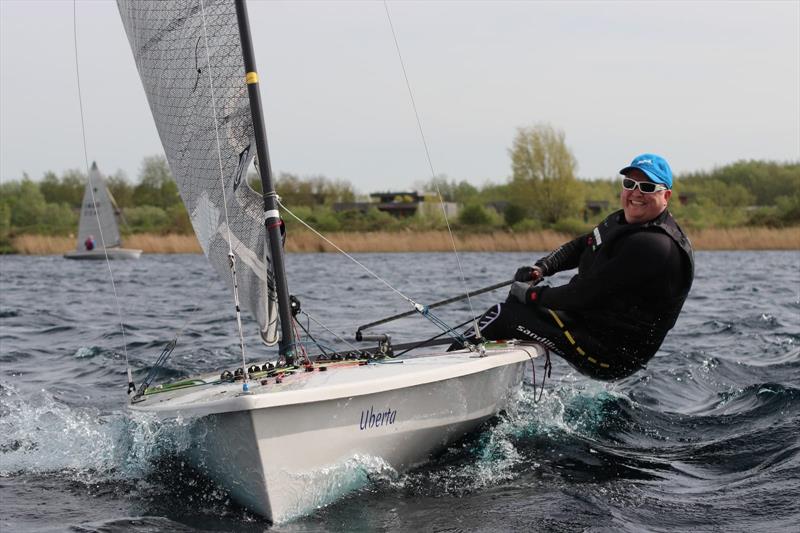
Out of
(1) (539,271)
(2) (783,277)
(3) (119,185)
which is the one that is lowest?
(2) (783,277)

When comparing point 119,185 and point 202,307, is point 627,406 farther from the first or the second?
point 119,185

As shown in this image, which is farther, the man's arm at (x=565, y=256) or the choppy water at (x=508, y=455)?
the man's arm at (x=565, y=256)

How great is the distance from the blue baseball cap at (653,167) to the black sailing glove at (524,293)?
83 centimetres

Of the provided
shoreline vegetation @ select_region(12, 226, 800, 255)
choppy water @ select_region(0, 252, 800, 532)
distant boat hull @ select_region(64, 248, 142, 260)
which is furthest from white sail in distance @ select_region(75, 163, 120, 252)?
choppy water @ select_region(0, 252, 800, 532)

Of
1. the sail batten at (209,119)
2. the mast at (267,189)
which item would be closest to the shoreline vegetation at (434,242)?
the sail batten at (209,119)

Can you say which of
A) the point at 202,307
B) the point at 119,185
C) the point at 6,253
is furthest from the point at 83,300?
the point at 119,185

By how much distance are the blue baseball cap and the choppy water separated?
5.13 feet

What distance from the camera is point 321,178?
7194cm

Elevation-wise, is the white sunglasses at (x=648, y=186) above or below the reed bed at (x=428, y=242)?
above

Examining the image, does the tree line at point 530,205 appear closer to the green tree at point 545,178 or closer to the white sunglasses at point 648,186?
the green tree at point 545,178

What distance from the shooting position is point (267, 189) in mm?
4832

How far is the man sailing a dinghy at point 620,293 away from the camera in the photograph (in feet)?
15.3

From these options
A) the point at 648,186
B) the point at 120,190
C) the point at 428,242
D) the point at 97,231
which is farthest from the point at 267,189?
the point at 120,190

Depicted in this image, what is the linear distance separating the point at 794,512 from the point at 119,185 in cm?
6549
